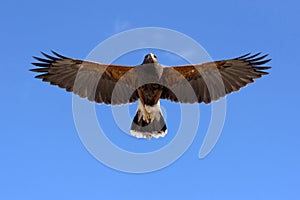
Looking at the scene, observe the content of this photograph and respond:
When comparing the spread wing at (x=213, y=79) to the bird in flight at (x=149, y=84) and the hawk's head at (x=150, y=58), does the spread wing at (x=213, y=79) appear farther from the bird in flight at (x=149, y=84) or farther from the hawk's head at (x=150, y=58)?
the hawk's head at (x=150, y=58)

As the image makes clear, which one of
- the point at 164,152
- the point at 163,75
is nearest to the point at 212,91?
the point at 163,75

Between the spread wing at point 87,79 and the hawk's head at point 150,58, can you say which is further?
the spread wing at point 87,79

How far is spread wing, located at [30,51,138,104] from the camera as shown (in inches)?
419

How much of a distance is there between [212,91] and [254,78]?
1.00 m

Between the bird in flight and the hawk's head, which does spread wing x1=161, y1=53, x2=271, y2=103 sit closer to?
the bird in flight

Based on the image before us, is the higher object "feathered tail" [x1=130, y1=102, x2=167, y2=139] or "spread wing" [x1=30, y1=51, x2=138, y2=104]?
"spread wing" [x1=30, y1=51, x2=138, y2=104]

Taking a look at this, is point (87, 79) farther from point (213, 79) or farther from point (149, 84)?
point (213, 79)

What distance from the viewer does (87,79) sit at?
10.8 m

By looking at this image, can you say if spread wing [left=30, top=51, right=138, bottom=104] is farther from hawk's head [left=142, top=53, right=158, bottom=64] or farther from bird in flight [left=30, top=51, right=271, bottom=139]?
hawk's head [left=142, top=53, right=158, bottom=64]

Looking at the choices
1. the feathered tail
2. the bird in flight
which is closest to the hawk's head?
the bird in flight

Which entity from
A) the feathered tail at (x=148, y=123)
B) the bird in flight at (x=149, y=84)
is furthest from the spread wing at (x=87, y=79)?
the feathered tail at (x=148, y=123)

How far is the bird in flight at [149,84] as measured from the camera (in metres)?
10.3

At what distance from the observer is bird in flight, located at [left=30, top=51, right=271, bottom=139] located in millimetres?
10328

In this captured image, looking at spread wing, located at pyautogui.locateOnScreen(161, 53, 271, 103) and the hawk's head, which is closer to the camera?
the hawk's head
